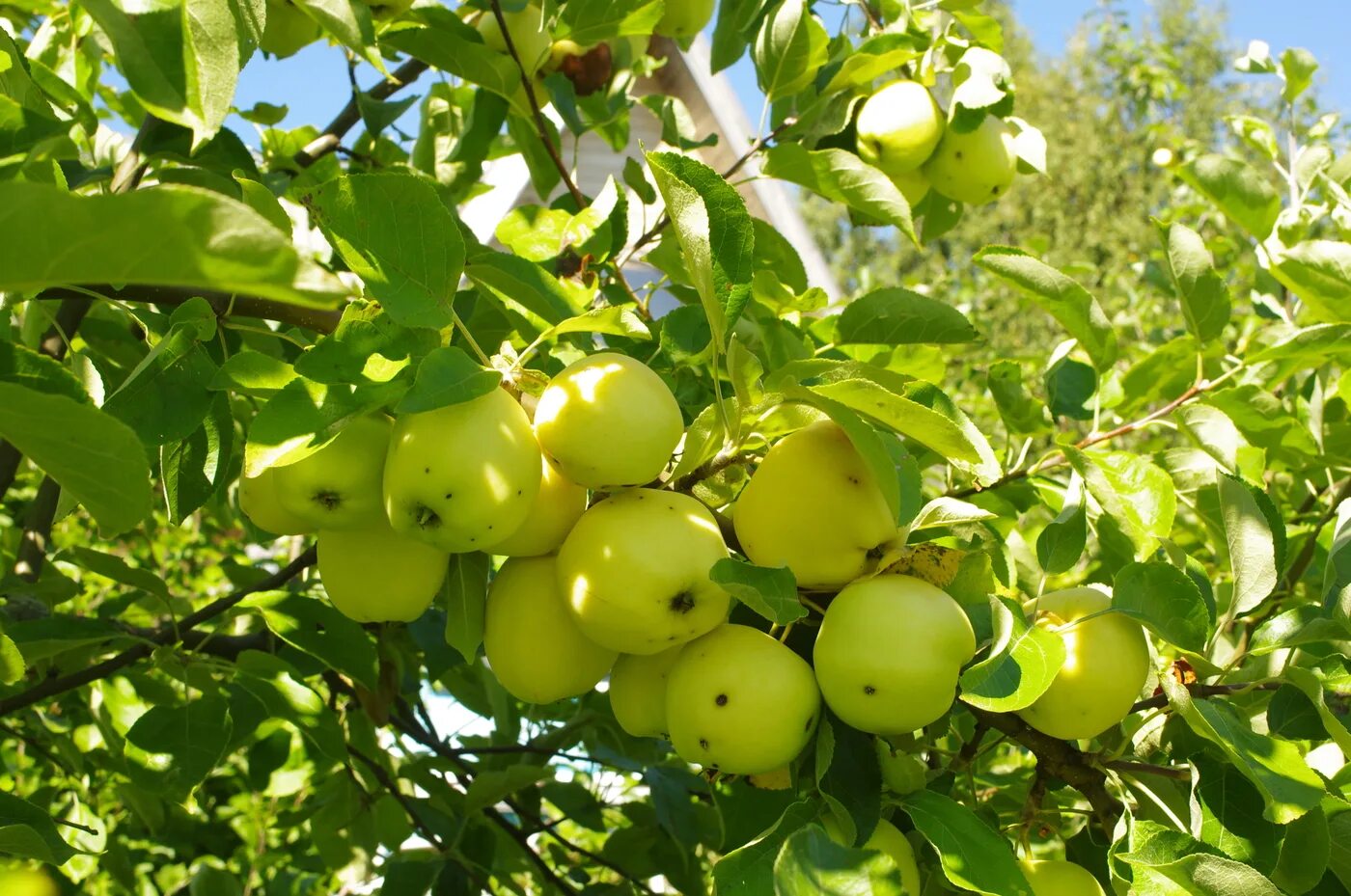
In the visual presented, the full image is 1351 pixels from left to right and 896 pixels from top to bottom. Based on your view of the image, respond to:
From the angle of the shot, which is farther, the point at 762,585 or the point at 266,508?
the point at 266,508

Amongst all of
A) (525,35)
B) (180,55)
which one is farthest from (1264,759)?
(525,35)

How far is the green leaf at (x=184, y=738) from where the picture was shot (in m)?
1.17

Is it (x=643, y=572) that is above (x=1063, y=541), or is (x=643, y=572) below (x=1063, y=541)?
above

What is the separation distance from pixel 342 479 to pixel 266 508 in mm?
150

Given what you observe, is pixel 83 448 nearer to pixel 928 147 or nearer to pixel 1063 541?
pixel 1063 541

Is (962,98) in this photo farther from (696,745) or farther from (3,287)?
(3,287)

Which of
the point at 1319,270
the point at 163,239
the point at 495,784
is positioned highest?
the point at 163,239

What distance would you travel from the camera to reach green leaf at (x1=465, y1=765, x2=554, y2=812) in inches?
60.6

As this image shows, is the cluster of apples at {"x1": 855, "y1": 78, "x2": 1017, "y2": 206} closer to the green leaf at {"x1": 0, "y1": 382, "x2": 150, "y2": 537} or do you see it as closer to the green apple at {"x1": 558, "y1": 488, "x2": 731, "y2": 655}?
the green apple at {"x1": 558, "y1": 488, "x2": 731, "y2": 655}

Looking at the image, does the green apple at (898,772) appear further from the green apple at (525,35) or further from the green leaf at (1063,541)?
the green apple at (525,35)

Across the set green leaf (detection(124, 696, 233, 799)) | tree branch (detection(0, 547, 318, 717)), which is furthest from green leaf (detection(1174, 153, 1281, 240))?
green leaf (detection(124, 696, 233, 799))

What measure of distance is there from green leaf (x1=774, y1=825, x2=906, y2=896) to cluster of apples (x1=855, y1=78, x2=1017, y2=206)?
994 mm

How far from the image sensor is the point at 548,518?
844mm

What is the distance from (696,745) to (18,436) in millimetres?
455
